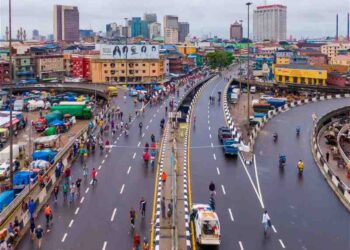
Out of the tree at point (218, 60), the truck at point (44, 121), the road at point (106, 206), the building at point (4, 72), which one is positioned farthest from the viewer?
the tree at point (218, 60)

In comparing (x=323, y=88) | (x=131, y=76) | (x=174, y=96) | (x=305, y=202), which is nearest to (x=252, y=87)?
(x=323, y=88)

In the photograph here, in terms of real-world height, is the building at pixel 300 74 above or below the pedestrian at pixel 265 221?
above

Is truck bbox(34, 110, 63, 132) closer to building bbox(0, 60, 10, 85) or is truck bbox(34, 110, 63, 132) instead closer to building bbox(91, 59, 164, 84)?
building bbox(91, 59, 164, 84)

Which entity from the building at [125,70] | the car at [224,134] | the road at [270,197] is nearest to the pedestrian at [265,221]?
the road at [270,197]

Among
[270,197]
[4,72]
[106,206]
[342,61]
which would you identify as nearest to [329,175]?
[270,197]

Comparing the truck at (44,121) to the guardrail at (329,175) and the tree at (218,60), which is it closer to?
the guardrail at (329,175)

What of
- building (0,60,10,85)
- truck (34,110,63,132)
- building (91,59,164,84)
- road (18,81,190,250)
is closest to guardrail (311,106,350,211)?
road (18,81,190,250)
